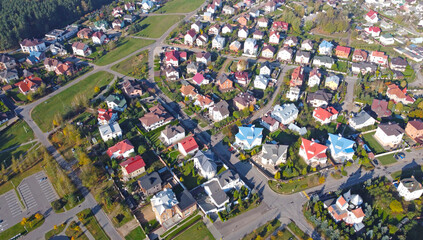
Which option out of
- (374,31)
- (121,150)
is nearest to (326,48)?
(374,31)

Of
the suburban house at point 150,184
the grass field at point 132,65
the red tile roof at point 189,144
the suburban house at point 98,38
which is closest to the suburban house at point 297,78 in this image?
the red tile roof at point 189,144

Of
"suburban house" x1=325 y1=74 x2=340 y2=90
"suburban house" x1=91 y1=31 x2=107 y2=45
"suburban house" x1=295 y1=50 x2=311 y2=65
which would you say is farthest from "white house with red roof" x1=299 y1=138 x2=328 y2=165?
"suburban house" x1=91 y1=31 x2=107 y2=45

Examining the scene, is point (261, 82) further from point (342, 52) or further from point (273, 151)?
point (342, 52)

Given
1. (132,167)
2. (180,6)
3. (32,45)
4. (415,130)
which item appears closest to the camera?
(132,167)

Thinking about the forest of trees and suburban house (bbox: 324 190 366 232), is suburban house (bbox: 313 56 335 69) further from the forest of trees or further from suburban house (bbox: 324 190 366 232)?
the forest of trees

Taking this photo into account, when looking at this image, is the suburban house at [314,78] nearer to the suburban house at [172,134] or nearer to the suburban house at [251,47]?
the suburban house at [251,47]
